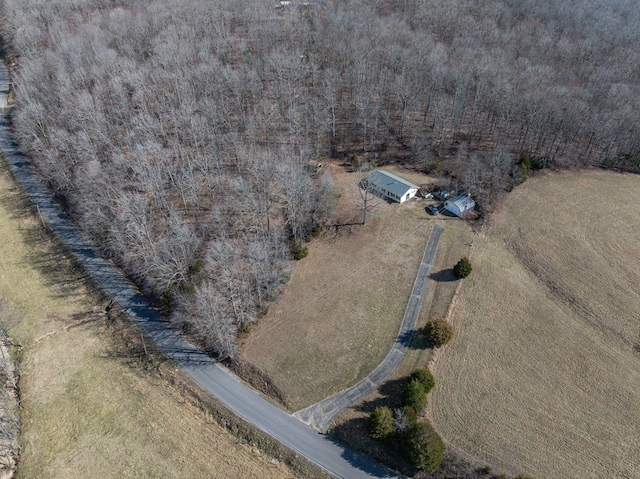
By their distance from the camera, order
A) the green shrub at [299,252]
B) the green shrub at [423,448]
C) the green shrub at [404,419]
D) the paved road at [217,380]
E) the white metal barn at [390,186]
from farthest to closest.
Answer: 1. the white metal barn at [390,186]
2. the green shrub at [299,252]
3. the green shrub at [404,419]
4. the paved road at [217,380]
5. the green shrub at [423,448]

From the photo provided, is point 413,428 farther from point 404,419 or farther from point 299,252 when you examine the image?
point 299,252

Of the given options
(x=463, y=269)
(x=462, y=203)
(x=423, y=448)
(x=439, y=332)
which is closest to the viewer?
(x=423, y=448)

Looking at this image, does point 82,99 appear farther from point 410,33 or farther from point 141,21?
point 410,33

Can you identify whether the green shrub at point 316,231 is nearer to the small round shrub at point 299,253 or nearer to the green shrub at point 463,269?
the small round shrub at point 299,253

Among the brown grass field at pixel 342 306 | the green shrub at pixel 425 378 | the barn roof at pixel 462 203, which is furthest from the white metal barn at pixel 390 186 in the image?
the green shrub at pixel 425 378

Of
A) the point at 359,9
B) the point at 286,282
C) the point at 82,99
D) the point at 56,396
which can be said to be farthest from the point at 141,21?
the point at 56,396

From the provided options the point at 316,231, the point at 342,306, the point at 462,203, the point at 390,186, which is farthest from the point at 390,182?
the point at 342,306
